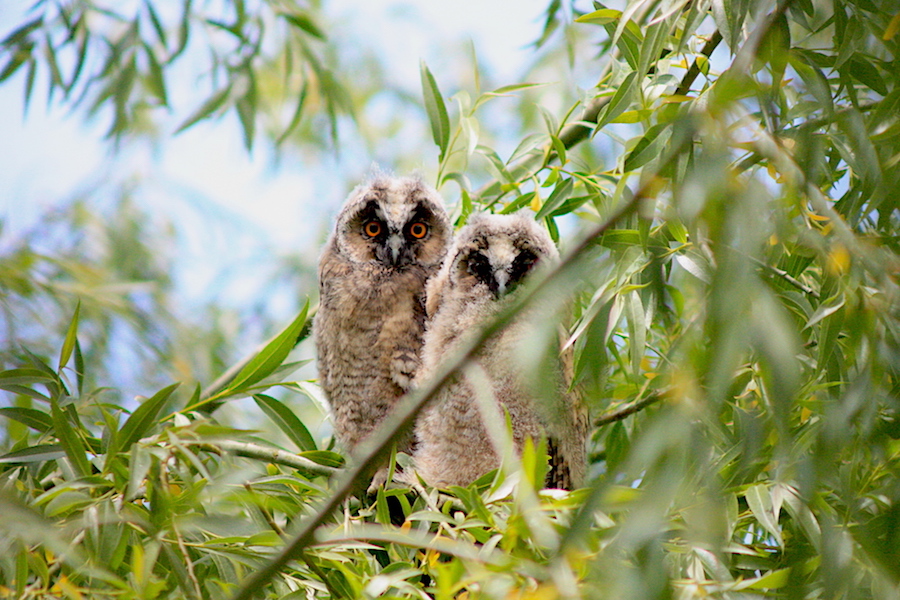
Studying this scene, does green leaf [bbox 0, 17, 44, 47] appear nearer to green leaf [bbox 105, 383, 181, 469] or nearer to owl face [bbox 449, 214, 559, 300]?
owl face [bbox 449, 214, 559, 300]

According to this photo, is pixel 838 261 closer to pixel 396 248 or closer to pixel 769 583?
pixel 769 583

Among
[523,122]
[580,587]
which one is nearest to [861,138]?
[580,587]

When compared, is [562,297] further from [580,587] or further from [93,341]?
[93,341]

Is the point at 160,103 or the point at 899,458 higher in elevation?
the point at 160,103

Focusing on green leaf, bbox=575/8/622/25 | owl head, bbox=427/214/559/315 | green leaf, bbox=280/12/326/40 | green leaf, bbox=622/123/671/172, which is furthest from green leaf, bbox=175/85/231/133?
green leaf, bbox=622/123/671/172

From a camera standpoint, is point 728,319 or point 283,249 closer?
point 728,319

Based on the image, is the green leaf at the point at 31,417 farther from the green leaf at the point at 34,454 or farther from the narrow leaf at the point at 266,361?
the narrow leaf at the point at 266,361

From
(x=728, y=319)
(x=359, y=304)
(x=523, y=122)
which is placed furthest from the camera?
(x=523, y=122)

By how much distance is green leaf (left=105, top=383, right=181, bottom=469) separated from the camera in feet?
3.49

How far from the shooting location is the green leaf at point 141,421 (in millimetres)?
1062

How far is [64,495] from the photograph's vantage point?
0.94 m

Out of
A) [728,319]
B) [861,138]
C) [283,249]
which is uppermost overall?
[861,138]

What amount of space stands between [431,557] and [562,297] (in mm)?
447

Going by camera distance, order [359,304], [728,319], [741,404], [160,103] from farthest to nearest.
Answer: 1. [160,103]
2. [359,304]
3. [741,404]
4. [728,319]
